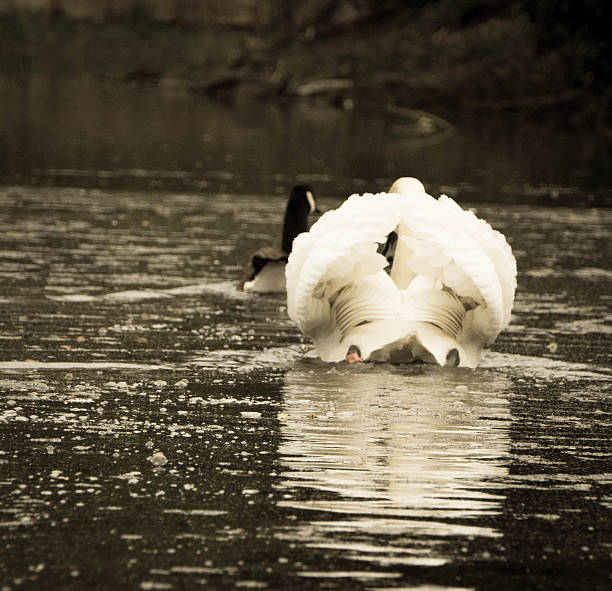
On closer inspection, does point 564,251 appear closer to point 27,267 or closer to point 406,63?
point 27,267

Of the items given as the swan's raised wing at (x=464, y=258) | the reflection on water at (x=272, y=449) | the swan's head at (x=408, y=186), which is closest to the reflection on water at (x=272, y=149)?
the reflection on water at (x=272, y=449)

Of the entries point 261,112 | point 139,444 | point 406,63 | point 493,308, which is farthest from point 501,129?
point 139,444

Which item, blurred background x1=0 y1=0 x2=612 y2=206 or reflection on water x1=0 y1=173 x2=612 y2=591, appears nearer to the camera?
reflection on water x1=0 y1=173 x2=612 y2=591

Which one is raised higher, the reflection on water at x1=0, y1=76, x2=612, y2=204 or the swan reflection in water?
the reflection on water at x1=0, y1=76, x2=612, y2=204

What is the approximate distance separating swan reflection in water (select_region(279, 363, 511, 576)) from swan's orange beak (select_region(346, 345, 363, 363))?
0.09m

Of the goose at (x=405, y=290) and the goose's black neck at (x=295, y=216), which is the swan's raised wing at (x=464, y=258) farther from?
the goose's black neck at (x=295, y=216)

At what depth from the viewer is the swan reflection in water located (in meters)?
7.03

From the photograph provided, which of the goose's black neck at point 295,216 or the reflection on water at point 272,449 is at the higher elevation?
the goose's black neck at point 295,216

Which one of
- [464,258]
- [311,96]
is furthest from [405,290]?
[311,96]

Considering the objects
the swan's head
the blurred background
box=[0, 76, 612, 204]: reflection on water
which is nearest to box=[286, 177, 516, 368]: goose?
the swan's head

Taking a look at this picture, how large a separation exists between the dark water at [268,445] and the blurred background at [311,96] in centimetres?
1122

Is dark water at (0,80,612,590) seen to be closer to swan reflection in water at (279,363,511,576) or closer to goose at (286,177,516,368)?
swan reflection in water at (279,363,511,576)

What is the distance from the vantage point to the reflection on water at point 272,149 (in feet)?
86.9

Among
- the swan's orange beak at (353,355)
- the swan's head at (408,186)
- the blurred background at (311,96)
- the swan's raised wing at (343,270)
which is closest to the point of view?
the swan's raised wing at (343,270)
